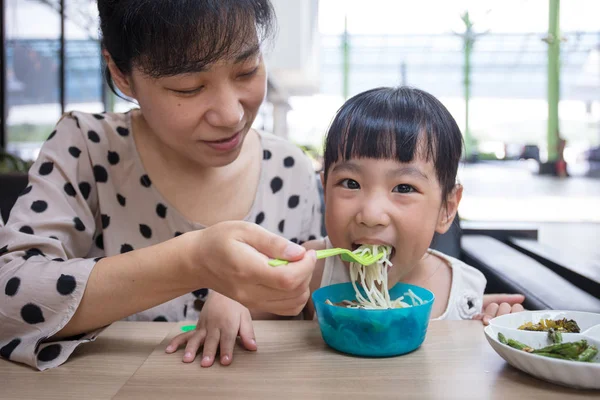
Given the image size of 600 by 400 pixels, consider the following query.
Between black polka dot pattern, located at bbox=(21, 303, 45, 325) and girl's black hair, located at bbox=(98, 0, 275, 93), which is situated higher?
girl's black hair, located at bbox=(98, 0, 275, 93)

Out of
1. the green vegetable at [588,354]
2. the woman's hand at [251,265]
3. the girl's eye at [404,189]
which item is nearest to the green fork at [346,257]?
the woman's hand at [251,265]

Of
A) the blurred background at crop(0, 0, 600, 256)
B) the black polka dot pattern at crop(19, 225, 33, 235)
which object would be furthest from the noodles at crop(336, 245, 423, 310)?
the black polka dot pattern at crop(19, 225, 33, 235)

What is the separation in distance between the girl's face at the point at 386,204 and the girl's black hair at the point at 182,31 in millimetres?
366

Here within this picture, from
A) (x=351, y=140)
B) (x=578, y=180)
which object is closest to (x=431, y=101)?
(x=351, y=140)

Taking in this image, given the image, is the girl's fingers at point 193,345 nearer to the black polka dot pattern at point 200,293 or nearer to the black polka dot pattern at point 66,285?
the black polka dot pattern at point 66,285

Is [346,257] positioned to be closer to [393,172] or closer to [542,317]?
[393,172]

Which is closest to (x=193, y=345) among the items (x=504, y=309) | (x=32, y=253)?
(x=32, y=253)

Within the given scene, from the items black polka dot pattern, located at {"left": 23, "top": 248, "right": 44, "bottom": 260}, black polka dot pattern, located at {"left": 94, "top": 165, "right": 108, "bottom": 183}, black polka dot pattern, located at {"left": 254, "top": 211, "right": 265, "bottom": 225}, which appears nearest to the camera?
black polka dot pattern, located at {"left": 23, "top": 248, "right": 44, "bottom": 260}

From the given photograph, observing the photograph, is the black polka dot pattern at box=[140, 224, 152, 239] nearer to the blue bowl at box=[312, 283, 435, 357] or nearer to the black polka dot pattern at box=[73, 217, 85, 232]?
the black polka dot pattern at box=[73, 217, 85, 232]

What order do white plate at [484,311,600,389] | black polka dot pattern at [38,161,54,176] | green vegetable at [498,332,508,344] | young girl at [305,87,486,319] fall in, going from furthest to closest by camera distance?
1. black polka dot pattern at [38,161,54,176]
2. young girl at [305,87,486,319]
3. green vegetable at [498,332,508,344]
4. white plate at [484,311,600,389]

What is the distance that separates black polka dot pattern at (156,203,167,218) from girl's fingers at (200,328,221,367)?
0.54m

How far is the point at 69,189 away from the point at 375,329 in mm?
836

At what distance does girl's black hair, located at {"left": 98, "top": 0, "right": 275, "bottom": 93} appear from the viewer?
117 cm

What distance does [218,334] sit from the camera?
101cm
